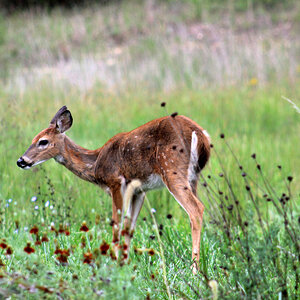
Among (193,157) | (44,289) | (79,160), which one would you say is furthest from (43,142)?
(44,289)

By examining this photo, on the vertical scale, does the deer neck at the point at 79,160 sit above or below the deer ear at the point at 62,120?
below

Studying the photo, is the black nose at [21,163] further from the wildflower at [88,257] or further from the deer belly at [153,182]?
the wildflower at [88,257]

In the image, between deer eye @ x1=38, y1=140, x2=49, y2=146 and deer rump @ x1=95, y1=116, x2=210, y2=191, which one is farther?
deer eye @ x1=38, y1=140, x2=49, y2=146

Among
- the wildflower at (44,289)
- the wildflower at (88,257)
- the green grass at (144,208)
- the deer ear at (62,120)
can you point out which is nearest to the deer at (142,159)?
the deer ear at (62,120)

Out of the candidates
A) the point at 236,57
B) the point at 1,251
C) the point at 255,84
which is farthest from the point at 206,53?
the point at 1,251

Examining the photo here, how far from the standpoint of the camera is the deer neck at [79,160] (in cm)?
455

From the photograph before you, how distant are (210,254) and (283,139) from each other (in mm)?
4917

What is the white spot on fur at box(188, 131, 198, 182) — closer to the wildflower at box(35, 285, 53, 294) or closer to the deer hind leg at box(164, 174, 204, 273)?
the deer hind leg at box(164, 174, 204, 273)

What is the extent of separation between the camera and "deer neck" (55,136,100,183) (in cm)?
455

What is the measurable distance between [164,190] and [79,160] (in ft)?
3.94

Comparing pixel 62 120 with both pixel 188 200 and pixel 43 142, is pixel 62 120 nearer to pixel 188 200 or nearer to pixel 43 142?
pixel 43 142

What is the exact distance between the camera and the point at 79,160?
4.58m

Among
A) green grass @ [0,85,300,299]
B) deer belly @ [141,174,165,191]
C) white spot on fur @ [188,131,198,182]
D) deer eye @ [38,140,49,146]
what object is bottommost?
green grass @ [0,85,300,299]

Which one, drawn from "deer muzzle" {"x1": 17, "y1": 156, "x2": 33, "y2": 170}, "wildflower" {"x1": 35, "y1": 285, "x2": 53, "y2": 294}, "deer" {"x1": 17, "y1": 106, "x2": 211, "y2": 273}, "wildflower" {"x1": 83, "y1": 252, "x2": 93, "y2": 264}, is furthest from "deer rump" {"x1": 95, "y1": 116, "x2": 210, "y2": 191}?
"wildflower" {"x1": 35, "y1": 285, "x2": 53, "y2": 294}
